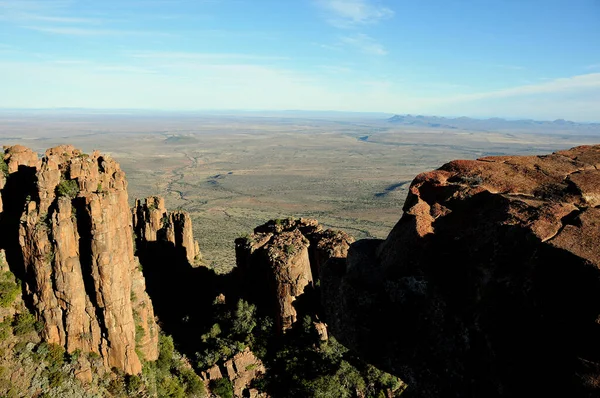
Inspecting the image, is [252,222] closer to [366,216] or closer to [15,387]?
[366,216]

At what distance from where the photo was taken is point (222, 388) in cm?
3172

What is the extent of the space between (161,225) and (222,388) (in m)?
20.0

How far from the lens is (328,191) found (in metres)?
161

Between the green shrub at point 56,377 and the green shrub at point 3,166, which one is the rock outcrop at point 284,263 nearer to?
the green shrub at point 56,377

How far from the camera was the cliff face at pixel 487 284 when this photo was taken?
7.81 m

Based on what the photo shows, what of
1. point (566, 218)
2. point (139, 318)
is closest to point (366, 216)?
Answer: point (139, 318)

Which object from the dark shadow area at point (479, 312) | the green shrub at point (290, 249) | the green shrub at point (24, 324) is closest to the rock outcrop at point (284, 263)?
the green shrub at point (290, 249)

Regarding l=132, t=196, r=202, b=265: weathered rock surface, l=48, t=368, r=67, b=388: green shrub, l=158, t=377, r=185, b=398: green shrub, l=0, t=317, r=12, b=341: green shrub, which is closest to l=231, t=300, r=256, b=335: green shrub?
l=158, t=377, r=185, b=398: green shrub

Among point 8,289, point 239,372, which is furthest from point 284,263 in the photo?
point 8,289

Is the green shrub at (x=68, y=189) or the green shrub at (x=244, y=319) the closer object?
the green shrub at (x=68, y=189)

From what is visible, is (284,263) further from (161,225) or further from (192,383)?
(161,225)

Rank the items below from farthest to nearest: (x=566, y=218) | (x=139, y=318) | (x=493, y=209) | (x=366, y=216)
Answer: (x=366, y=216) < (x=139, y=318) < (x=493, y=209) < (x=566, y=218)

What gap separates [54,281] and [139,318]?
7.02m

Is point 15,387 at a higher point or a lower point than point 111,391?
higher
